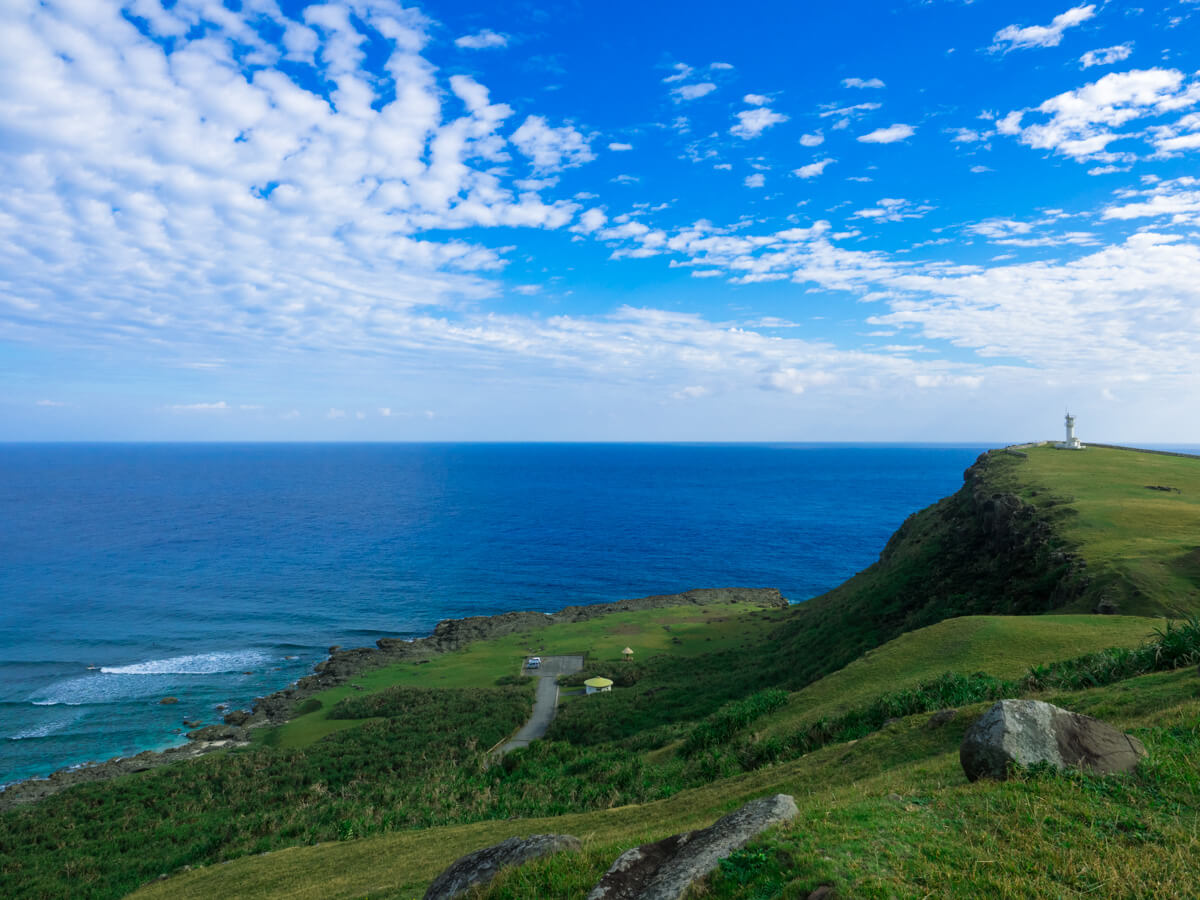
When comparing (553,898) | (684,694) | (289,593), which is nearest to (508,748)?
Answer: (684,694)

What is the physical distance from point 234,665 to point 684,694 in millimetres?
48867

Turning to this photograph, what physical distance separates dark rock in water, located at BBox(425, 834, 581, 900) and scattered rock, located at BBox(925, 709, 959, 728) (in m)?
9.46

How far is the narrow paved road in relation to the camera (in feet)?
139

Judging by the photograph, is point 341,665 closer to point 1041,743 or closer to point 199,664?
point 199,664

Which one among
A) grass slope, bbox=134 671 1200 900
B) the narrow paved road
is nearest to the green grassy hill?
grass slope, bbox=134 671 1200 900

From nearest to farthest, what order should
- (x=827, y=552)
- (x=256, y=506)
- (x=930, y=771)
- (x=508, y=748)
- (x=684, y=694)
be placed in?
1. (x=930, y=771)
2. (x=508, y=748)
3. (x=684, y=694)
4. (x=827, y=552)
5. (x=256, y=506)

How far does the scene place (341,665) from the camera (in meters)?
62.1

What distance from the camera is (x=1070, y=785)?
9.66 metres

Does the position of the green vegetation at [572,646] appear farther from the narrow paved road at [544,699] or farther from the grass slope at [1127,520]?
the grass slope at [1127,520]

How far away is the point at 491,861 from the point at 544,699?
4140cm

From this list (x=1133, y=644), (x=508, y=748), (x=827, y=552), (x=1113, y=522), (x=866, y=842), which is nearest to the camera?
(x=866, y=842)

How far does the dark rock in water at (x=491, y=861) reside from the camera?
11.1m

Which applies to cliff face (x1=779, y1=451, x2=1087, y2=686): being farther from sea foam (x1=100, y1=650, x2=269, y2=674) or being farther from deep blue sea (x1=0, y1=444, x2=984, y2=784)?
sea foam (x1=100, y1=650, x2=269, y2=674)

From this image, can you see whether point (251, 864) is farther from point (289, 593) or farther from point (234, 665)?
point (289, 593)
